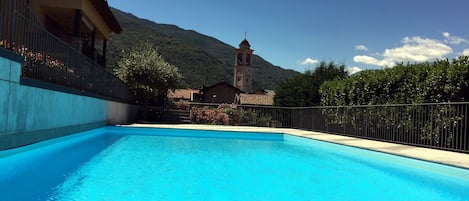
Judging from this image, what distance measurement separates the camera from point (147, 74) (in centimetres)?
2195

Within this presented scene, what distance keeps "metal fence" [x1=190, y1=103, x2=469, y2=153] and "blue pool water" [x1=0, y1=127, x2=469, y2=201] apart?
7.42ft

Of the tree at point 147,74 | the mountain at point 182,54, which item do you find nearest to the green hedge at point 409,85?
the tree at point 147,74

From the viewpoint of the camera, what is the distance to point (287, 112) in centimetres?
2183

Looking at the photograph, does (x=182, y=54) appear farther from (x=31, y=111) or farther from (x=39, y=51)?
(x=31, y=111)

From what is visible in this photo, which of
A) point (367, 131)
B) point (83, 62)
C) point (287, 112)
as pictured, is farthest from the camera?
point (287, 112)

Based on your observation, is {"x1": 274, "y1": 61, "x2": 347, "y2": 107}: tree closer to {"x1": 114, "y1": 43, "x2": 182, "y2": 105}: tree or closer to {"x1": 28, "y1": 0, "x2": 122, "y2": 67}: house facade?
{"x1": 114, "y1": 43, "x2": 182, "y2": 105}: tree

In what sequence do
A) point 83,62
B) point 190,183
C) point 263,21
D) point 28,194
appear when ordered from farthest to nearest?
point 263,21, point 83,62, point 190,183, point 28,194

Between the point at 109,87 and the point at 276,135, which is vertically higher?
the point at 109,87

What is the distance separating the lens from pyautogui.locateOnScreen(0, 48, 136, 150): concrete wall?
655 cm

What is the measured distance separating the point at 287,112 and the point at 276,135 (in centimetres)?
595

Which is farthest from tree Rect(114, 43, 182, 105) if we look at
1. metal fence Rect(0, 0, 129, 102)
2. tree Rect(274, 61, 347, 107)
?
tree Rect(274, 61, 347, 107)

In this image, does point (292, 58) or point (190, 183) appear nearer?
point (190, 183)

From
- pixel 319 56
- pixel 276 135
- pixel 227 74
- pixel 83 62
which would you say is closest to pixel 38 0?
pixel 83 62

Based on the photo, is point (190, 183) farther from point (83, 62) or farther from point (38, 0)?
point (38, 0)
